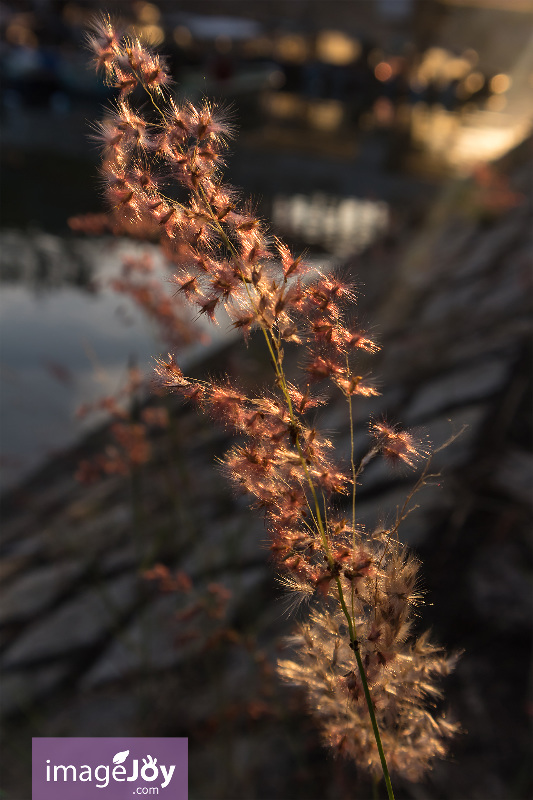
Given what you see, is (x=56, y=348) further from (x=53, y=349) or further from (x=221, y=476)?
(x=221, y=476)

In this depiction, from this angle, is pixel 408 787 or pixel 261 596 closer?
pixel 408 787

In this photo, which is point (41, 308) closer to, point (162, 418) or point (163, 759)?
point (162, 418)

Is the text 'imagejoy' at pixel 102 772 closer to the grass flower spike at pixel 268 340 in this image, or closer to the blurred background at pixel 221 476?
the blurred background at pixel 221 476

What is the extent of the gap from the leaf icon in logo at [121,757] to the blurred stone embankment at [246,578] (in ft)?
1.50

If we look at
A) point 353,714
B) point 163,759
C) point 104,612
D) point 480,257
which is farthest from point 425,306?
point 353,714

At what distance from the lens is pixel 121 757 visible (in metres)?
1.38

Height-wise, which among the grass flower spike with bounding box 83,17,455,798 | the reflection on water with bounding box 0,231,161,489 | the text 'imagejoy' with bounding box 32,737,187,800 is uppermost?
the reflection on water with bounding box 0,231,161,489

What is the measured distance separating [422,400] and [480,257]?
2.02 m

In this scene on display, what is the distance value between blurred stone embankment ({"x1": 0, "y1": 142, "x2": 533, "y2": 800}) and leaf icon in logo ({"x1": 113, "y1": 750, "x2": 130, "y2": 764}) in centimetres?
46

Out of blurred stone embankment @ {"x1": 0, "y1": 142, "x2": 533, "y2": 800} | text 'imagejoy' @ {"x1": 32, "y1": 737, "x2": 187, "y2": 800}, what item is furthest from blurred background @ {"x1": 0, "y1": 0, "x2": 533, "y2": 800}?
text 'imagejoy' @ {"x1": 32, "y1": 737, "x2": 187, "y2": 800}

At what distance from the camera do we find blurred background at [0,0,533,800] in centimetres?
185

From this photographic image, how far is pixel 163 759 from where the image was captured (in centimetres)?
143

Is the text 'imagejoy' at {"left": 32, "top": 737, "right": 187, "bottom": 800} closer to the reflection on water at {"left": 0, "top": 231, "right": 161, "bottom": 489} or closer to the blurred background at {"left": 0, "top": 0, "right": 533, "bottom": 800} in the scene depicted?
the blurred background at {"left": 0, "top": 0, "right": 533, "bottom": 800}

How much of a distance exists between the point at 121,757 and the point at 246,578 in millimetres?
1083
